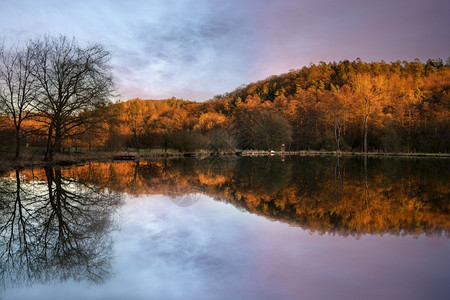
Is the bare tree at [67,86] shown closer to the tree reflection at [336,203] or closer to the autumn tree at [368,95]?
the tree reflection at [336,203]

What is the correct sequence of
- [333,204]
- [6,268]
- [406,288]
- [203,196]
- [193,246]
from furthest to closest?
[203,196], [333,204], [193,246], [6,268], [406,288]

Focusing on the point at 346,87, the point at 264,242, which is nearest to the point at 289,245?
the point at 264,242

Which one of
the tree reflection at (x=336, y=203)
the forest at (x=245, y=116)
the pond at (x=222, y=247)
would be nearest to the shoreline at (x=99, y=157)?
the forest at (x=245, y=116)

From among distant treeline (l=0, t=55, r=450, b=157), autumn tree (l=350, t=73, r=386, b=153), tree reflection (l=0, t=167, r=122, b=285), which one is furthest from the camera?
autumn tree (l=350, t=73, r=386, b=153)

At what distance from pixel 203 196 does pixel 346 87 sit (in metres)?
61.4

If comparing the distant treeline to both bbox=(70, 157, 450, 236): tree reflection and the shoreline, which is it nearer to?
the shoreline

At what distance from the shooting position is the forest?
2022 centimetres

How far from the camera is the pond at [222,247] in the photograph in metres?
3.41

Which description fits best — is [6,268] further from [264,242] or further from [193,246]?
[264,242]

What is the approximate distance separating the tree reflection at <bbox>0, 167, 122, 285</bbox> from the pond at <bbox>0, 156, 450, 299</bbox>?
22 mm

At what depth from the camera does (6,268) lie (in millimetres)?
3914

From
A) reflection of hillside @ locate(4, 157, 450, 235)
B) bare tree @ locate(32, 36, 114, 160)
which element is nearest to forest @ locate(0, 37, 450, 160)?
bare tree @ locate(32, 36, 114, 160)

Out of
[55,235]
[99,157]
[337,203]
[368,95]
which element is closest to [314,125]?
[368,95]

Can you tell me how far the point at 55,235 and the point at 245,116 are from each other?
5717 centimetres
